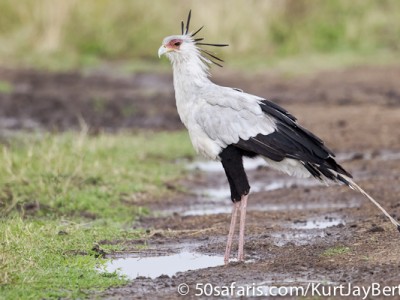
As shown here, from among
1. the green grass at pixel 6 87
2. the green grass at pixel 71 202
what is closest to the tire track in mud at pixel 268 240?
the green grass at pixel 71 202

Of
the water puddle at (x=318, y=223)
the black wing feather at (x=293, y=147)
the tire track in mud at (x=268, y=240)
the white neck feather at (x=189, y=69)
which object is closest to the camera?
the tire track in mud at (x=268, y=240)

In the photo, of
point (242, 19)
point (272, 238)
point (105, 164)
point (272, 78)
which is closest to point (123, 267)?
point (272, 238)

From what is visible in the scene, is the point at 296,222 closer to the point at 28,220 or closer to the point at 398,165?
the point at 28,220

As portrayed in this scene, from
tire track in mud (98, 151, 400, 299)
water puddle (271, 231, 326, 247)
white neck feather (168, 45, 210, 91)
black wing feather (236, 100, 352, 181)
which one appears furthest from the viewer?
water puddle (271, 231, 326, 247)

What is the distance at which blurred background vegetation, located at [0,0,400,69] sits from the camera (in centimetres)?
2227

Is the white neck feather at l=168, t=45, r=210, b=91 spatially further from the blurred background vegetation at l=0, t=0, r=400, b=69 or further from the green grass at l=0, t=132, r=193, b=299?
the blurred background vegetation at l=0, t=0, r=400, b=69

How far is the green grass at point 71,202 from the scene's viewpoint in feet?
20.4

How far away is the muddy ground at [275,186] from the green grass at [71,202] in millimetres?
274

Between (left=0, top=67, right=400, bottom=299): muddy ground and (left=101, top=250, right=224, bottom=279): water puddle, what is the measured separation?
15 centimetres

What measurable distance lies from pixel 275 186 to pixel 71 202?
250cm

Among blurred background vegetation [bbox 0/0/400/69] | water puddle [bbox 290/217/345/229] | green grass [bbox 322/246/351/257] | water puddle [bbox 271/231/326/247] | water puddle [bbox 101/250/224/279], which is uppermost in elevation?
blurred background vegetation [bbox 0/0/400/69]

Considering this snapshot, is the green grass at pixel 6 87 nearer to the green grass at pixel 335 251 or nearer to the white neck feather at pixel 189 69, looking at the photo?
the white neck feather at pixel 189 69

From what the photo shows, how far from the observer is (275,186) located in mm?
10562

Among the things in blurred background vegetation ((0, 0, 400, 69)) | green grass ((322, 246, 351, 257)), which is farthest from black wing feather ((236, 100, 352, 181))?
blurred background vegetation ((0, 0, 400, 69))
